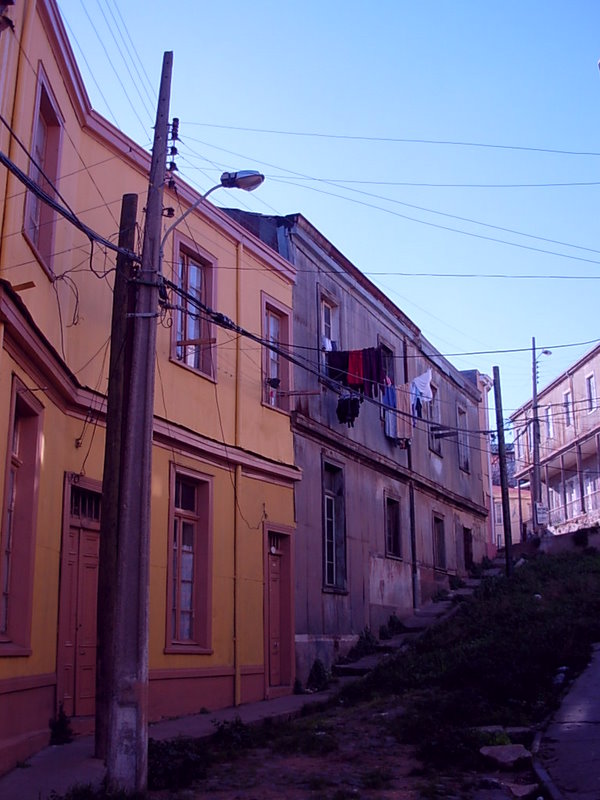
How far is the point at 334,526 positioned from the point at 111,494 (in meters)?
9.84

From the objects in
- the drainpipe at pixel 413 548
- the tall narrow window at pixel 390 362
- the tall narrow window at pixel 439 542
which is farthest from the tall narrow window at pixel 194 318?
the tall narrow window at pixel 439 542

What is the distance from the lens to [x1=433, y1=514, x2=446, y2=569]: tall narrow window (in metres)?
25.5

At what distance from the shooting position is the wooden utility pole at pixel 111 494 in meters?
8.95

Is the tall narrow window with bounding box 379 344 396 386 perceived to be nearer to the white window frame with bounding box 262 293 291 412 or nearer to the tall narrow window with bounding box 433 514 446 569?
the tall narrow window with bounding box 433 514 446 569

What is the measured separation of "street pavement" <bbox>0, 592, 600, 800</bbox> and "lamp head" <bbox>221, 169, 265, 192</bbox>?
597 cm

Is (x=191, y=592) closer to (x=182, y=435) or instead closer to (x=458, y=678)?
(x=182, y=435)

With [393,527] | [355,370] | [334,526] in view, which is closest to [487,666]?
[334,526]

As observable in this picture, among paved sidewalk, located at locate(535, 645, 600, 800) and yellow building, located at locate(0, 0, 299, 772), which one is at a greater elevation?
yellow building, located at locate(0, 0, 299, 772)

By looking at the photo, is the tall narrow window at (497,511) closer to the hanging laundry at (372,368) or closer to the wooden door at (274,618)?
the hanging laundry at (372,368)

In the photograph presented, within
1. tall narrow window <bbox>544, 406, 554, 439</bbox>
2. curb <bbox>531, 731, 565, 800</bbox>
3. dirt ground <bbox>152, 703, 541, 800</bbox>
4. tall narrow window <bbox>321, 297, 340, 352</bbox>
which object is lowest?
dirt ground <bbox>152, 703, 541, 800</bbox>

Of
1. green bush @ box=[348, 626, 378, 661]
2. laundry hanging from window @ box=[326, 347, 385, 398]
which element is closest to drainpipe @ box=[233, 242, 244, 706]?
laundry hanging from window @ box=[326, 347, 385, 398]

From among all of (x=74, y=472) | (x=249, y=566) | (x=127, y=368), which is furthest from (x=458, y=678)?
(x=127, y=368)

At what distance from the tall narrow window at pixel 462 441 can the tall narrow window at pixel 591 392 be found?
929 cm

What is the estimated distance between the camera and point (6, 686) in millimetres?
8859
